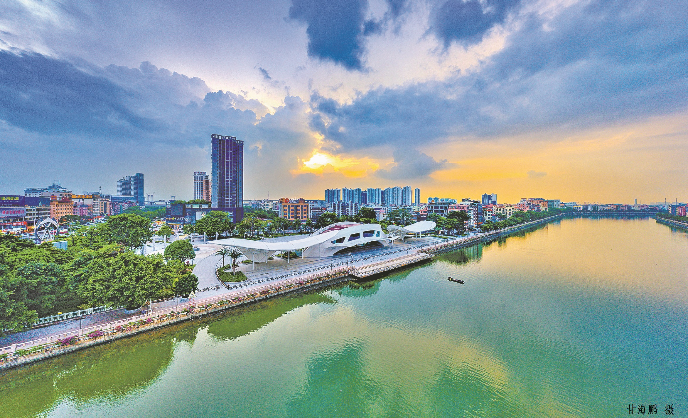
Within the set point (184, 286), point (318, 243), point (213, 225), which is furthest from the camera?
point (213, 225)

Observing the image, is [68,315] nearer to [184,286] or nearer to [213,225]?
[184,286]

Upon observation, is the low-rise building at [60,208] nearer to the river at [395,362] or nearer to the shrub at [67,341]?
the shrub at [67,341]

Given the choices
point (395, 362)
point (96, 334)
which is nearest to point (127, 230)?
point (96, 334)

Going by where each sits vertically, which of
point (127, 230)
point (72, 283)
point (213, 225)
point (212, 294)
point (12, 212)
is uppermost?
point (12, 212)

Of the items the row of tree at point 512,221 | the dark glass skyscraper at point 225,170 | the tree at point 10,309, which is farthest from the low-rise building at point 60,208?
the row of tree at point 512,221

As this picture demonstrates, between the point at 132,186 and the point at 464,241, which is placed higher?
the point at 132,186

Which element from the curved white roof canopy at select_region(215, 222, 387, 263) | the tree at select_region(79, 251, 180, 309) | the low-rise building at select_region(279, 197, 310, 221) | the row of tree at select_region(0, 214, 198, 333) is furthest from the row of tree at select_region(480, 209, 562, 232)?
the tree at select_region(79, 251, 180, 309)

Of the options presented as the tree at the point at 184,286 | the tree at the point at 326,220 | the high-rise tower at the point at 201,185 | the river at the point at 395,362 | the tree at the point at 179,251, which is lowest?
the river at the point at 395,362
